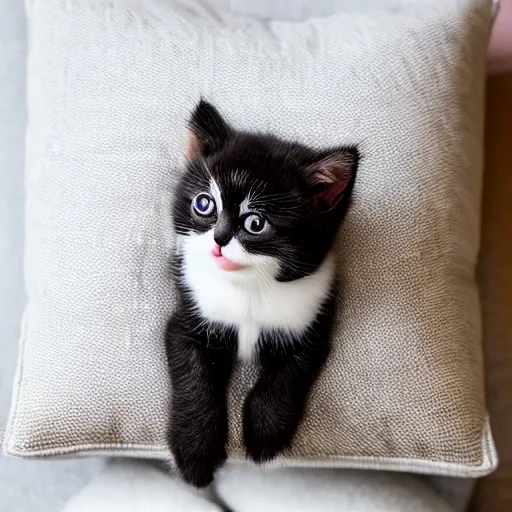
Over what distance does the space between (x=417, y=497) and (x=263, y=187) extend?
0.55m

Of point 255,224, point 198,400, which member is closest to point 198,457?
point 198,400

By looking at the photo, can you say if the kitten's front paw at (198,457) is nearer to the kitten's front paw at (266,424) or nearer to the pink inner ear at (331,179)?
the kitten's front paw at (266,424)

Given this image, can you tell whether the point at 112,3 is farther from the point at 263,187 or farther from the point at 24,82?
the point at 263,187

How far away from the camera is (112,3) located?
1042 mm

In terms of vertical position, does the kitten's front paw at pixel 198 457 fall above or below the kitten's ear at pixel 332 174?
below

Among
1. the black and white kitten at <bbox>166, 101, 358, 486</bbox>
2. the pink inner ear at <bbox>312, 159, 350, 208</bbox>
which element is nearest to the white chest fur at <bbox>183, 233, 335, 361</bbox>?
the black and white kitten at <bbox>166, 101, 358, 486</bbox>

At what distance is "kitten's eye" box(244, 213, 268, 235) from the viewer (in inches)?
29.6

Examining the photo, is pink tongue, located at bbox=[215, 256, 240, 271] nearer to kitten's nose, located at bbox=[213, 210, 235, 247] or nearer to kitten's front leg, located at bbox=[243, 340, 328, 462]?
kitten's nose, located at bbox=[213, 210, 235, 247]

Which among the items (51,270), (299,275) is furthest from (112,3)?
(299,275)

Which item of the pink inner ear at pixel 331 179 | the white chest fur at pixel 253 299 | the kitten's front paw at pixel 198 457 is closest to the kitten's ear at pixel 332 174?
the pink inner ear at pixel 331 179

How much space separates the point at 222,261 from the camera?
75 centimetres

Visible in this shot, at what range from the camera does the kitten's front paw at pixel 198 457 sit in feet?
2.80

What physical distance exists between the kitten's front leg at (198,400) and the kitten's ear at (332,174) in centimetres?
24

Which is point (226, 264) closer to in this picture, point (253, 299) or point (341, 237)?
point (253, 299)
